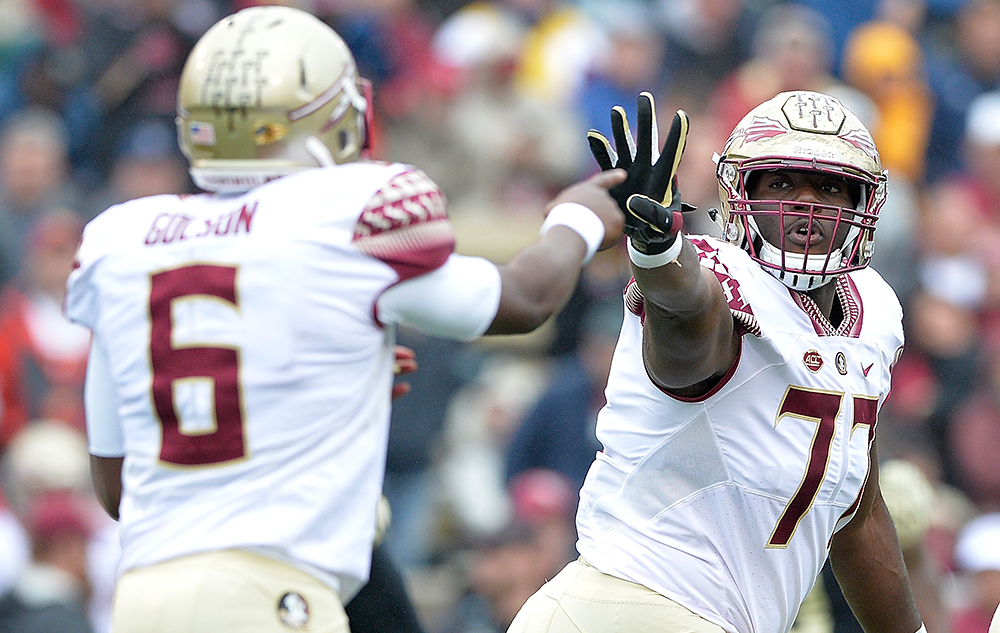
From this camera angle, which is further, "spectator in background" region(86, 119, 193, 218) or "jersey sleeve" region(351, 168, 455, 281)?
"spectator in background" region(86, 119, 193, 218)

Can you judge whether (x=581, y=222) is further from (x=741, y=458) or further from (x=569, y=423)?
(x=569, y=423)

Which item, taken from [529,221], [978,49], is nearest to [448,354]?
[529,221]

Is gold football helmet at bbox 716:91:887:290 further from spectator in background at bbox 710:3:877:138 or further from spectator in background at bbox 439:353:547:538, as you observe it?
spectator in background at bbox 710:3:877:138

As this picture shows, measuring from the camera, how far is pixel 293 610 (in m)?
2.58

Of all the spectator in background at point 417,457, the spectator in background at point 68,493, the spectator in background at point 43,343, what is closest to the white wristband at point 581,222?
the spectator in background at point 68,493

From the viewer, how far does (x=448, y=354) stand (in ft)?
24.4

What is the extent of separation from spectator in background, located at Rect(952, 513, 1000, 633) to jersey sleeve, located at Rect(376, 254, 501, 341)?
145 inches

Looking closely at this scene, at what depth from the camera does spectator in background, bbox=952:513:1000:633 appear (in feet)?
18.9

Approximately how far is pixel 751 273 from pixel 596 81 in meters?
5.43

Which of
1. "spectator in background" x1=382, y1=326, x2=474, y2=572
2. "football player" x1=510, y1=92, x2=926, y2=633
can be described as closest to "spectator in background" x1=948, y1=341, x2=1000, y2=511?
"spectator in background" x1=382, y1=326, x2=474, y2=572

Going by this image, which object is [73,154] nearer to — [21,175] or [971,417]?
[21,175]

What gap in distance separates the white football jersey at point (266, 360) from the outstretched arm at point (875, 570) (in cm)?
158

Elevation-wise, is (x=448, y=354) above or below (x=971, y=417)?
below

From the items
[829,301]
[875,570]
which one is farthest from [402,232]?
[875,570]
